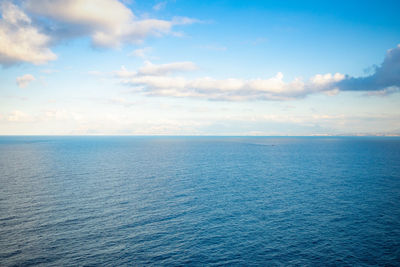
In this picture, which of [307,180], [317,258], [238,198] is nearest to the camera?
[317,258]

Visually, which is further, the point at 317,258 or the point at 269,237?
the point at 269,237

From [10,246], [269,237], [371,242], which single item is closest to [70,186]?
[10,246]

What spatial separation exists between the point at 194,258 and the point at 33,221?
119 ft

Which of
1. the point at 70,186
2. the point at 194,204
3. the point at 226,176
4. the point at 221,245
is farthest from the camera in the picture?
the point at 226,176

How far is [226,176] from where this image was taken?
101 m

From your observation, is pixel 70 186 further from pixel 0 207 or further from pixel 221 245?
pixel 221 245

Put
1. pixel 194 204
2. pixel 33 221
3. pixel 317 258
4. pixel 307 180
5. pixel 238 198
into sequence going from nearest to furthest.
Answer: pixel 317 258, pixel 33 221, pixel 194 204, pixel 238 198, pixel 307 180

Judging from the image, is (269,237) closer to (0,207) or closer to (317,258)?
(317,258)

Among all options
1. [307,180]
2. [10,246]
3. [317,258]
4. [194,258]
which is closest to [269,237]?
[317,258]

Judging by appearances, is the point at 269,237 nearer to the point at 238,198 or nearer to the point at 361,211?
the point at 238,198

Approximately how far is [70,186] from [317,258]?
241 feet

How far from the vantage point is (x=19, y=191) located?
71.1m

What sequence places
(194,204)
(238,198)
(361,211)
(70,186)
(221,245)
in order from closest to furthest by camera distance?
(221,245) < (361,211) < (194,204) < (238,198) < (70,186)

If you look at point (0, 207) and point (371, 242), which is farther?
point (0, 207)
